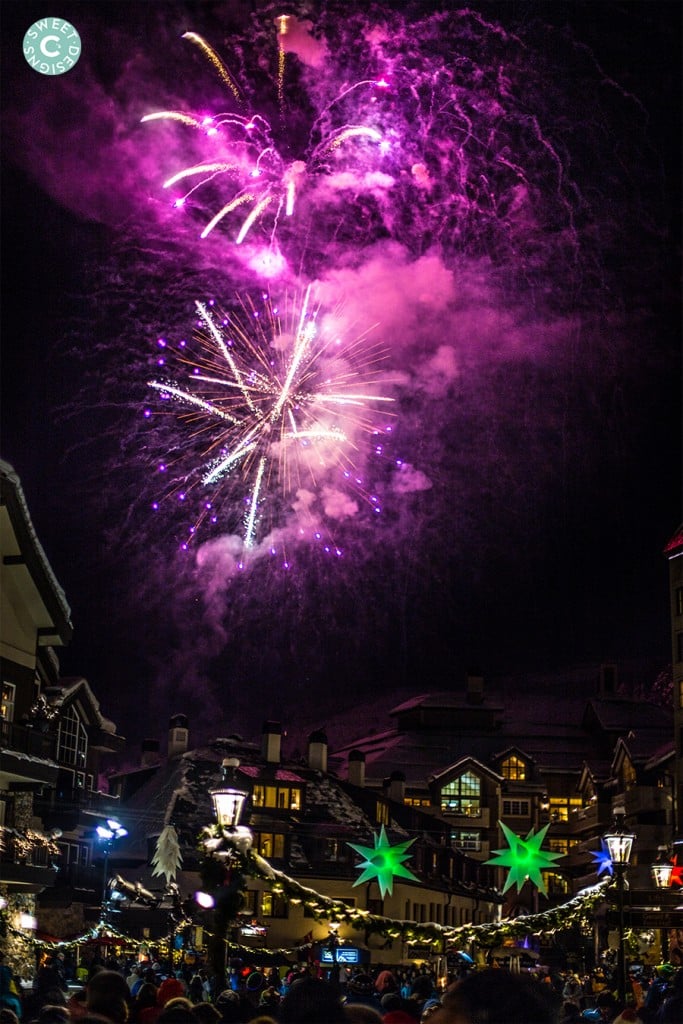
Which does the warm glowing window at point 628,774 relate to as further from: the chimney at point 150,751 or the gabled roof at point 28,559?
the gabled roof at point 28,559

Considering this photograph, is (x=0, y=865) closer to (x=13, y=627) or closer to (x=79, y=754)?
(x=13, y=627)

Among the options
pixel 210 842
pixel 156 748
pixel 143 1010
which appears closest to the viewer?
pixel 143 1010

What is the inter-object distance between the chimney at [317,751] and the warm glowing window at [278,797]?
6.60 metres

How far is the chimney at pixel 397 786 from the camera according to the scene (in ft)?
244

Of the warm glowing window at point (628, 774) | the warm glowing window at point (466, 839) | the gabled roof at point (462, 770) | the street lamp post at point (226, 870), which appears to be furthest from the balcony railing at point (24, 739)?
the gabled roof at point (462, 770)

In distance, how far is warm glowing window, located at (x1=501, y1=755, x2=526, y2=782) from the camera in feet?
274

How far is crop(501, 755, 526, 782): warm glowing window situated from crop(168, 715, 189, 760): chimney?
26.3 metres

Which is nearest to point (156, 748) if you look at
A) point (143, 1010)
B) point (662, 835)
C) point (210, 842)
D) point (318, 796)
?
point (318, 796)

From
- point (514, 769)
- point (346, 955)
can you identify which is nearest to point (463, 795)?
point (514, 769)

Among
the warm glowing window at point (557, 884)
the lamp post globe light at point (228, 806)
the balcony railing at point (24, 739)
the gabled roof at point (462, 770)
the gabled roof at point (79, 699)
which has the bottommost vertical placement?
the lamp post globe light at point (228, 806)

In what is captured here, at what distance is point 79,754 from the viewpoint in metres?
44.9

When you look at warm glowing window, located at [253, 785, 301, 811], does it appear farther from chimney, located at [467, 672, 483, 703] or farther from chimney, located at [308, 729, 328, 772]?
chimney, located at [467, 672, 483, 703]

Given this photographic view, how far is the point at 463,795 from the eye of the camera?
3115 inches

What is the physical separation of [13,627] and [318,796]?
93.8 ft
